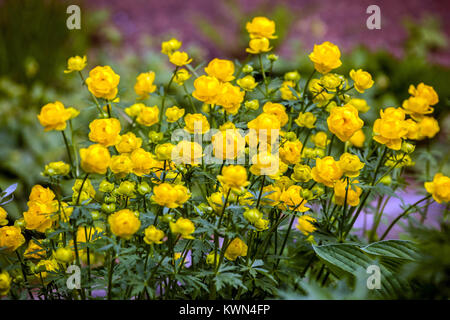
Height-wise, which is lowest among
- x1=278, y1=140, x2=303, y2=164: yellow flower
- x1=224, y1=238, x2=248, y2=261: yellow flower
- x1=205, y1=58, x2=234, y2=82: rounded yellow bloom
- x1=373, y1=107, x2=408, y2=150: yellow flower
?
x1=224, y1=238, x2=248, y2=261: yellow flower

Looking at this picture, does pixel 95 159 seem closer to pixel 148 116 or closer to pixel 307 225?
pixel 148 116

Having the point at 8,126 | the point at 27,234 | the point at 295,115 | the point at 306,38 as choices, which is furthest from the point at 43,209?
the point at 306,38

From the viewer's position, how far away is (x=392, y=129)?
0.63m

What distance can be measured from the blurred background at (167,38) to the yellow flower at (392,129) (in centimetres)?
16

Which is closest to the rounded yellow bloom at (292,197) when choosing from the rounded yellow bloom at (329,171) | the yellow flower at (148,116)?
the rounded yellow bloom at (329,171)

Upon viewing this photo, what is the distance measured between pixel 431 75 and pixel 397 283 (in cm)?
182

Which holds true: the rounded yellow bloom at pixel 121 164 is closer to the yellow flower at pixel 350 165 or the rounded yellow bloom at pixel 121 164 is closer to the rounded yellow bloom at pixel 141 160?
the rounded yellow bloom at pixel 141 160

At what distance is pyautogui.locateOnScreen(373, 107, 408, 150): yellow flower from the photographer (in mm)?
632

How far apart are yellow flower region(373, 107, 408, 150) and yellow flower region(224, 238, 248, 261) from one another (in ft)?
0.85

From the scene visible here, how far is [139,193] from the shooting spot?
1.99ft

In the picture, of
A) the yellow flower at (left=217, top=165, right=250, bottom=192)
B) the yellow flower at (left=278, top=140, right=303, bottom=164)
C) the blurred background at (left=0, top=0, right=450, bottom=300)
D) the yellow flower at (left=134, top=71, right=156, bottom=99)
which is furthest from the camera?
the blurred background at (left=0, top=0, right=450, bottom=300)

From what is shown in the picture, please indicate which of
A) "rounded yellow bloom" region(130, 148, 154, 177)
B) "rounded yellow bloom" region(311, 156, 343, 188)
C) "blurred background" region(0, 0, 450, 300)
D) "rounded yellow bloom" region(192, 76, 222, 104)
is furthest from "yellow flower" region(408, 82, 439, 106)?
"rounded yellow bloom" region(130, 148, 154, 177)

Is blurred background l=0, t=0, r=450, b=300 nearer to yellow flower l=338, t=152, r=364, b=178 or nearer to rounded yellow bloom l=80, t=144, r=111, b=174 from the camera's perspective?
yellow flower l=338, t=152, r=364, b=178
